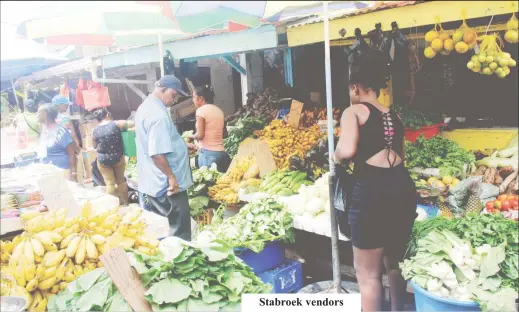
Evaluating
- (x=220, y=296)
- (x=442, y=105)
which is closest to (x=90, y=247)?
(x=220, y=296)

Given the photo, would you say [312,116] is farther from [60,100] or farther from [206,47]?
[60,100]

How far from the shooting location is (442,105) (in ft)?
21.0

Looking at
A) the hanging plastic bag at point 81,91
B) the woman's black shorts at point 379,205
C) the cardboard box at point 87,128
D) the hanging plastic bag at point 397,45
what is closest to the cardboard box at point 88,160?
the cardboard box at point 87,128

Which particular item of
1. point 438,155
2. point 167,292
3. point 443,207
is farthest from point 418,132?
point 167,292

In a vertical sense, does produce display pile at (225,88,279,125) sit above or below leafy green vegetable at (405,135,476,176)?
above

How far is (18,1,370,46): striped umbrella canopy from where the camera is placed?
7.13 feet

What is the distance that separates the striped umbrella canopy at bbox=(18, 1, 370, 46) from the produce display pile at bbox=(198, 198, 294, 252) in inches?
60.0

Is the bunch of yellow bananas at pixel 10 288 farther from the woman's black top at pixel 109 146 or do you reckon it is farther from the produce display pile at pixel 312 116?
the produce display pile at pixel 312 116

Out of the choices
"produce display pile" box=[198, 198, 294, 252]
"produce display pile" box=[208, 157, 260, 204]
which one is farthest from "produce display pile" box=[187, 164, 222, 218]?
"produce display pile" box=[198, 198, 294, 252]

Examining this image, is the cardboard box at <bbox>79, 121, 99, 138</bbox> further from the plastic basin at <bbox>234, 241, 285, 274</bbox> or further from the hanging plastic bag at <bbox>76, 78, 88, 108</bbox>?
the plastic basin at <bbox>234, 241, 285, 274</bbox>

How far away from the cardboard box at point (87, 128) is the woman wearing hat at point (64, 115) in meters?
0.08

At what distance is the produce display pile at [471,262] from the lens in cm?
254

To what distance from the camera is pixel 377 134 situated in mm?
2684

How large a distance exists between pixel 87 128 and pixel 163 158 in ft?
3.80
